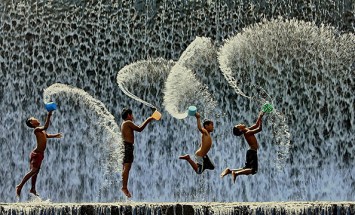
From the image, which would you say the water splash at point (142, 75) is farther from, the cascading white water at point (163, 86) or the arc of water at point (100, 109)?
the arc of water at point (100, 109)

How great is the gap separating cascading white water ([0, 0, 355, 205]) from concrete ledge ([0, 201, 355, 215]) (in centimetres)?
415

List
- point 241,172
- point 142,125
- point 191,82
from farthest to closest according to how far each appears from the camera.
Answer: point 191,82, point 241,172, point 142,125

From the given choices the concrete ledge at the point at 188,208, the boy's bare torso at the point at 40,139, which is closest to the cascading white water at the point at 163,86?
the boy's bare torso at the point at 40,139

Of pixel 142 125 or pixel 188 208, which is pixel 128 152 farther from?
pixel 188 208

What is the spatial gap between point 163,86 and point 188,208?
5.05 metres

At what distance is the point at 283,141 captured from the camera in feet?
43.1

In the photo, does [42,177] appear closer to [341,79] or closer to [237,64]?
[237,64]

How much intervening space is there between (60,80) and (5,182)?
1740mm

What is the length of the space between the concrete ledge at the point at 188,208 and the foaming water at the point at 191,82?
3907mm

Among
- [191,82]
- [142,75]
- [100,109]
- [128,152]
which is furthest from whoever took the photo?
[142,75]

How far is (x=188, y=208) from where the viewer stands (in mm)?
8461

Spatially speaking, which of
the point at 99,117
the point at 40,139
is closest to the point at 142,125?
the point at 40,139

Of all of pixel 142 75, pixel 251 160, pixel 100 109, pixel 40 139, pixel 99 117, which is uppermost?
pixel 142 75

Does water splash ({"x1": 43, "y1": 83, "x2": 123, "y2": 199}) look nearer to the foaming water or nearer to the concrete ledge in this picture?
the foaming water
